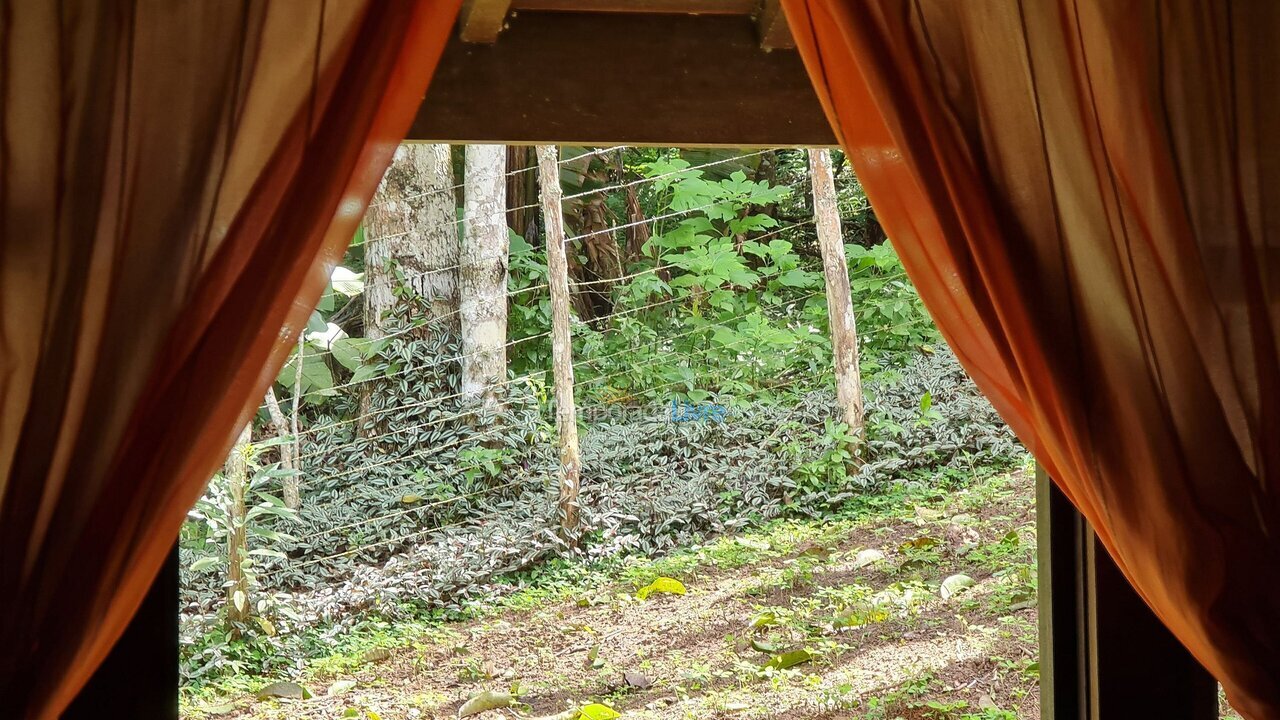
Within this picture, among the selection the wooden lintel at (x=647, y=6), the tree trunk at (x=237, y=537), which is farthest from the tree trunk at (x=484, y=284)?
the wooden lintel at (x=647, y=6)

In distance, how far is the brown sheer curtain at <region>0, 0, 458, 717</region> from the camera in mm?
928

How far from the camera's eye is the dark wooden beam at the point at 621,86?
1733 millimetres

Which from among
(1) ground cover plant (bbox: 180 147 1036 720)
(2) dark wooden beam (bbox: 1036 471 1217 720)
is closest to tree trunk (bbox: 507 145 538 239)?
(1) ground cover plant (bbox: 180 147 1036 720)

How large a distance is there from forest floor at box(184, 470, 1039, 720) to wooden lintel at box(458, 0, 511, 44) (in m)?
3.22

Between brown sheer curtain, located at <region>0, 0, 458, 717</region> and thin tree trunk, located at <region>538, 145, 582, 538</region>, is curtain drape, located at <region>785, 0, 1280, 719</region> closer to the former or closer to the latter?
brown sheer curtain, located at <region>0, 0, 458, 717</region>

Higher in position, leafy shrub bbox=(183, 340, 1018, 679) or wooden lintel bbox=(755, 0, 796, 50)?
wooden lintel bbox=(755, 0, 796, 50)

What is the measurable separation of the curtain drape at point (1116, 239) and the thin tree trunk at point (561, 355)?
4462mm

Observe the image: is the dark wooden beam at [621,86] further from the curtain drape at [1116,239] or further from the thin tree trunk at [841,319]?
the thin tree trunk at [841,319]

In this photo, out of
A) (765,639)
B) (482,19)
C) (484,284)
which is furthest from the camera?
(484,284)

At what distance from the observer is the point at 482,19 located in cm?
168

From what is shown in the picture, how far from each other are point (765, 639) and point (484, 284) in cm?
275

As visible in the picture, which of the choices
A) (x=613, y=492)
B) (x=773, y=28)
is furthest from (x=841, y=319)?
(x=773, y=28)

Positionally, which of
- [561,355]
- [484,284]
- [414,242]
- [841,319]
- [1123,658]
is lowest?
[1123,658]

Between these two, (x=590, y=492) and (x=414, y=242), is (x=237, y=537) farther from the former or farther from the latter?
(x=414, y=242)
